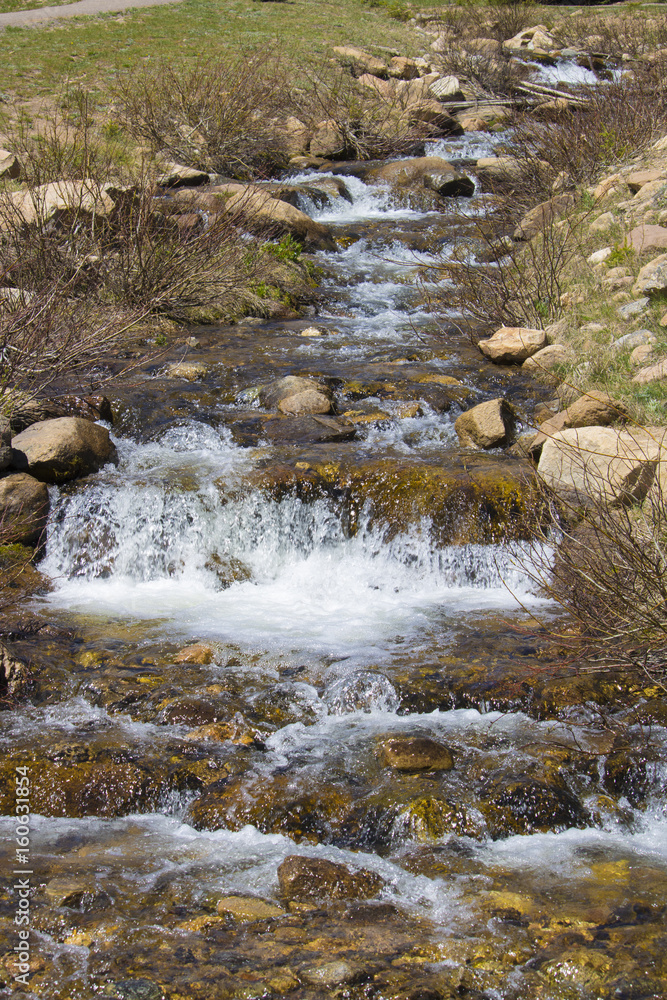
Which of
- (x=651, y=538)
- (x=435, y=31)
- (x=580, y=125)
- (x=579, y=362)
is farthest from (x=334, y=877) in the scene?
(x=435, y=31)

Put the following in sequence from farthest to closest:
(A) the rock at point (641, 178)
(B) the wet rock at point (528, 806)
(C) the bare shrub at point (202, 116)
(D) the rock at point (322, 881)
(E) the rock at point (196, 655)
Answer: (C) the bare shrub at point (202, 116) < (A) the rock at point (641, 178) < (E) the rock at point (196, 655) < (B) the wet rock at point (528, 806) < (D) the rock at point (322, 881)

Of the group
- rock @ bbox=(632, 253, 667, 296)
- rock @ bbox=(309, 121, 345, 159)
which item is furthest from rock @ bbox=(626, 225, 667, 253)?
rock @ bbox=(309, 121, 345, 159)

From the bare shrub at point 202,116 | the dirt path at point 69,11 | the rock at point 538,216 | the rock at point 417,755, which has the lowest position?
the rock at point 417,755

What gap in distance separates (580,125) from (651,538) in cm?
922

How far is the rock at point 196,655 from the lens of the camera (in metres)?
4.98

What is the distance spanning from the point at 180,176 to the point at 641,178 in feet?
22.6

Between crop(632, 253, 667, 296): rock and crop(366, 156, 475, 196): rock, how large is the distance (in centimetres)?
698

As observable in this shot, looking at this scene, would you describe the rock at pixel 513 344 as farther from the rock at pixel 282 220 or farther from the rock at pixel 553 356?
the rock at pixel 282 220

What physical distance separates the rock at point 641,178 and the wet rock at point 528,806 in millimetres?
8142

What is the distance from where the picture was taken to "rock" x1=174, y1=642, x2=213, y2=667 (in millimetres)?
4984

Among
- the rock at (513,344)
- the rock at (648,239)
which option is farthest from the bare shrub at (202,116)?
the rock at (648,239)

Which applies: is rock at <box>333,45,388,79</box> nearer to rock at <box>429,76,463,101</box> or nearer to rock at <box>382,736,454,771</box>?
rock at <box>429,76,463,101</box>

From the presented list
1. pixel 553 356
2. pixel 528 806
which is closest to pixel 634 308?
pixel 553 356

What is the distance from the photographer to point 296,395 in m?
7.82
